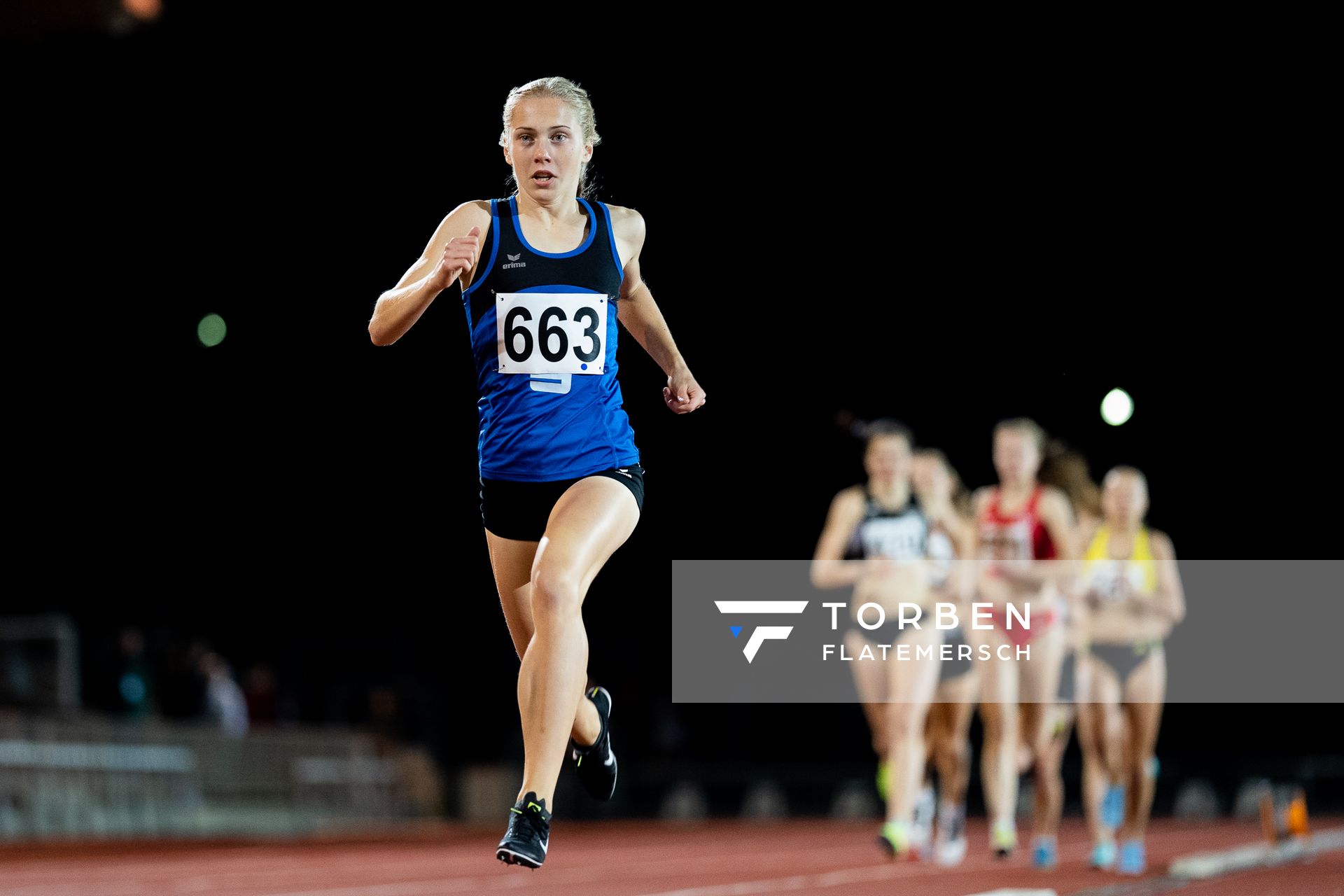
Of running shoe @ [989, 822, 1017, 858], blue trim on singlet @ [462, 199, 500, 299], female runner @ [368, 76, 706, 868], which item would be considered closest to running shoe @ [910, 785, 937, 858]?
running shoe @ [989, 822, 1017, 858]

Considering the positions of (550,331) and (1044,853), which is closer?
(550,331)

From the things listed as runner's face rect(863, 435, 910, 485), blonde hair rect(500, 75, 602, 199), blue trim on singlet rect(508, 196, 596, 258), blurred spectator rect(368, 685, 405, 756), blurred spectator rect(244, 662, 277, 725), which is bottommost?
blurred spectator rect(368, 685, 405, 756)

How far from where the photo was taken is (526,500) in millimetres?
5574

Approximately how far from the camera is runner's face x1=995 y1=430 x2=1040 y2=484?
1095 centimetres

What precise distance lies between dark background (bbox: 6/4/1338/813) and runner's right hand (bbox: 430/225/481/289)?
2.34m

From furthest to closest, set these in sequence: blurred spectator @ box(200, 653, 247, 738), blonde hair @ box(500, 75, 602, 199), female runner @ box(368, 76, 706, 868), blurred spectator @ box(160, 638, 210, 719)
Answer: blurred spectator @ box(160, 638, 210, 719) → blurred spectator @ box(200, 653, 247, 738) → blonde hair @ box(500, 75, 602, 199) → female runner @ box(368, 76, 706, 868)

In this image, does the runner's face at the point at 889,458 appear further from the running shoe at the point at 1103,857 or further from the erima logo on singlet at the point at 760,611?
the erima logo on singlet at the point at 760,611

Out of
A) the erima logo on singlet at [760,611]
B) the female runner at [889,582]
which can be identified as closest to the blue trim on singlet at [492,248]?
the female runner at [889,582]

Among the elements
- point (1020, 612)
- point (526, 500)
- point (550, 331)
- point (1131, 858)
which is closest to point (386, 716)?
point (1020, 612)

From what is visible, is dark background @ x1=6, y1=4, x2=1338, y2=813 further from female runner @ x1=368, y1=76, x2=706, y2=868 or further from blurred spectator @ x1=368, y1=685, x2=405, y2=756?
female runner @ x1=368, y1=76, x2=706, y2=868

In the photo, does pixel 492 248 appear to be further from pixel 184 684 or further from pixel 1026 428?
pixel 184 684

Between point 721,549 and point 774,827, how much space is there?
7283 millimetres

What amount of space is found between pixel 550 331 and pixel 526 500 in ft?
1.97

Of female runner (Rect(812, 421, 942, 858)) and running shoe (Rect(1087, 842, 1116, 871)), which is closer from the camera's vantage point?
female runner (Rect(812, 421, 942, 858))
